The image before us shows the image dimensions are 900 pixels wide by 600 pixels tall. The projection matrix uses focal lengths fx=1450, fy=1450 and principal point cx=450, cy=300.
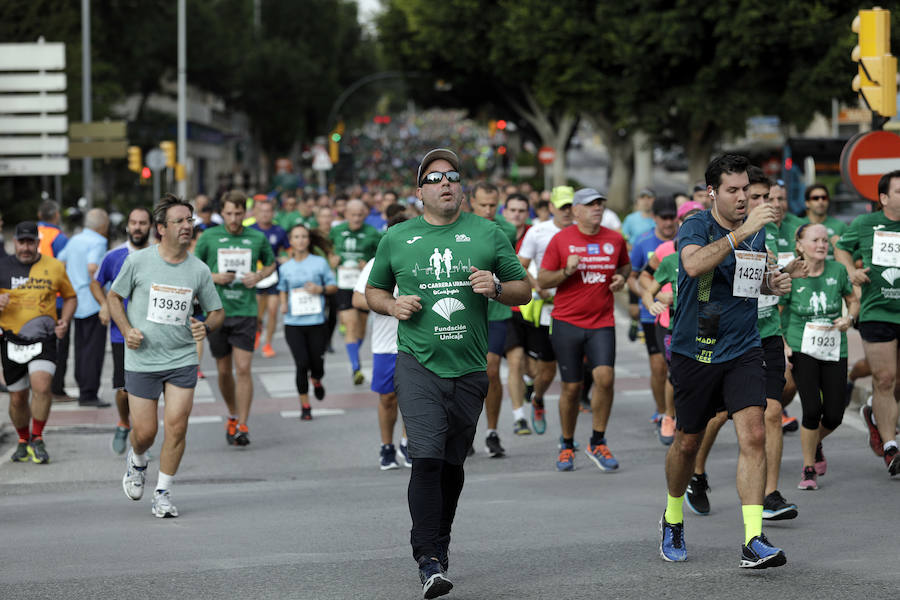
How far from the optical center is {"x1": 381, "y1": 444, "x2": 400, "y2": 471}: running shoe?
10.5m

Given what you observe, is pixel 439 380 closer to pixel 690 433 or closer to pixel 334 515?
pixel 690 433

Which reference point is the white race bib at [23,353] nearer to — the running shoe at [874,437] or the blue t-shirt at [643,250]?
the blue t-shirt at [643,250]

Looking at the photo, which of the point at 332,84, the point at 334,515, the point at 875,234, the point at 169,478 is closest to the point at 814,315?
the point at 875,234

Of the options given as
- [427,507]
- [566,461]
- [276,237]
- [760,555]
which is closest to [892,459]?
[566,461]

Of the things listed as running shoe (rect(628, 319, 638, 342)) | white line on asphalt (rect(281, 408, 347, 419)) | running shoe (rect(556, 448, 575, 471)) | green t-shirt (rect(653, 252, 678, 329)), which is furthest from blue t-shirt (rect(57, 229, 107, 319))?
running shoe (rect(628, 319, 638, 342))

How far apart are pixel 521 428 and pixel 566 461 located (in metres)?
1.92

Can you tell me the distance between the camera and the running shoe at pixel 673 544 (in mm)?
6789

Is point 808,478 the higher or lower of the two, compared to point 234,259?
lower

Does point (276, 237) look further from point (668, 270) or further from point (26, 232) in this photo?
point (668, 270)

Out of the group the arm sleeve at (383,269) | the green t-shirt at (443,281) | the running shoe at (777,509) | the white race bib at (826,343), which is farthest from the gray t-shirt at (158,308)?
the white race bib at (826,343)

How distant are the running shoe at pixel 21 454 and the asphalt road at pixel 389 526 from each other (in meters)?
Answer: 0.09

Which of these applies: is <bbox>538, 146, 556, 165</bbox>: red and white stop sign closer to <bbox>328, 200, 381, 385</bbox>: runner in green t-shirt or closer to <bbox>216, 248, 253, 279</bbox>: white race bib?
<bbox>328, 200, 381, 385</bbox>: runner in green t-shirt

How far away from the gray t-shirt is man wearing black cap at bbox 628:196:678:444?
3.94 meters

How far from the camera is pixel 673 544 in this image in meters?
6.81
